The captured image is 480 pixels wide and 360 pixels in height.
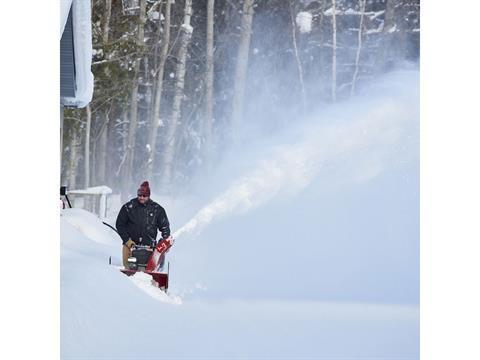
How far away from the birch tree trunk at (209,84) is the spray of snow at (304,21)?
675mm

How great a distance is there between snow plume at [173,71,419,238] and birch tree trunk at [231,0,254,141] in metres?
0.43

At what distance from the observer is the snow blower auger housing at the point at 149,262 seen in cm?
668

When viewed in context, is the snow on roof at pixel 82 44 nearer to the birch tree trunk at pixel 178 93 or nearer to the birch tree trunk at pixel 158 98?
the birch tree trunk at pixel 158 98

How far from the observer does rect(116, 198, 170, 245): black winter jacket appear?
6.79 m

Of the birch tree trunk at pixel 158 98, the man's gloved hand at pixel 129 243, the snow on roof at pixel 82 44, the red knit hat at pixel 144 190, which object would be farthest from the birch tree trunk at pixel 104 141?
the man's gloved hand at pixel 129 243

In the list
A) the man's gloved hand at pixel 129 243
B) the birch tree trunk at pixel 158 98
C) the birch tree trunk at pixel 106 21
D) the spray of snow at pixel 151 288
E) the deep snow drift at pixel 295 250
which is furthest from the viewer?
the birch tree trunk at pixel 158 98

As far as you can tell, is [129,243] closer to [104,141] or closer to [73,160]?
[73,160]

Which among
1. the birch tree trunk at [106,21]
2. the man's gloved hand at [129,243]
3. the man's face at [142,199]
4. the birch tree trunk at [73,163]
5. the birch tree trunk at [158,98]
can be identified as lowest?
the man's gloved hand at [129,243]

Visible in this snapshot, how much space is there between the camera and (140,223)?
6.80m
